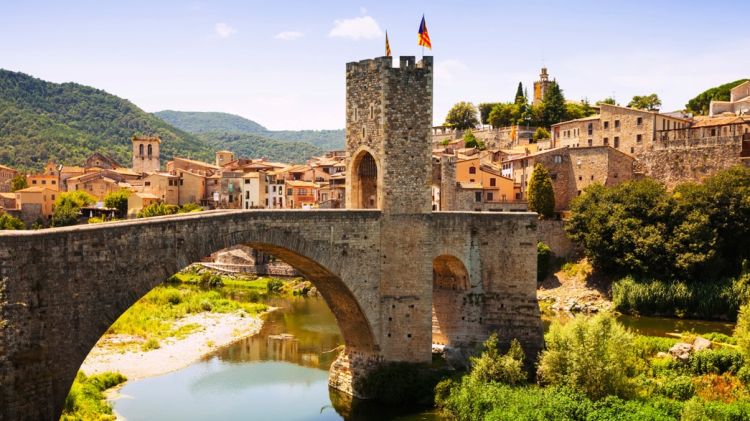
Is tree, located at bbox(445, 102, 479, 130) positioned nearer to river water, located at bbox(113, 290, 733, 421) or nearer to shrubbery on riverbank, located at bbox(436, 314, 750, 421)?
river water, located at bbox(113, 290, 733, 421)

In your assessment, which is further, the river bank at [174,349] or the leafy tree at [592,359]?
the river bank at [174,349]

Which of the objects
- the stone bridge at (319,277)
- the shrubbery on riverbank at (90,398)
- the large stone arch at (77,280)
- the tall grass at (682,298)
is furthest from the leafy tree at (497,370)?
the tall grass at (682,298)

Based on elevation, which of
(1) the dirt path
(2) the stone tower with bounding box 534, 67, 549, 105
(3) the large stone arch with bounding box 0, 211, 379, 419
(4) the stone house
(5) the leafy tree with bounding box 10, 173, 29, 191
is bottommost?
(1) the dirt path

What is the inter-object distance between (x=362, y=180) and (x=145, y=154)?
75.5 metres

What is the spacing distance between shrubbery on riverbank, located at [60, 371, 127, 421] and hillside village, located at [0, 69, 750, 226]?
2536cm

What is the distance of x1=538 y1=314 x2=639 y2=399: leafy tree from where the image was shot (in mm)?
18234

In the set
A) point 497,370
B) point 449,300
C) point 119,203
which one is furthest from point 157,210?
point 497,370

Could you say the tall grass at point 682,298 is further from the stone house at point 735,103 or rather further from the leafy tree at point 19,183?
the leafy tree at point 19,183

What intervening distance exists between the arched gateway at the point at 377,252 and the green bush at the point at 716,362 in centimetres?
528

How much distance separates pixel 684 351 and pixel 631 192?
665 inches

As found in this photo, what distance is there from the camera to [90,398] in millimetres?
20141

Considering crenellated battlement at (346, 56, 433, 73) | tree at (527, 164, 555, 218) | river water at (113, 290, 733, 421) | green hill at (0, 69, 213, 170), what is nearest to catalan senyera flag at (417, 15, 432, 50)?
crenellated battlement at (346, 56, 433, 73)

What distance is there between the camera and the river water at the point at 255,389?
2039 cm

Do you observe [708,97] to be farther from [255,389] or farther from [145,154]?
[145,154]
